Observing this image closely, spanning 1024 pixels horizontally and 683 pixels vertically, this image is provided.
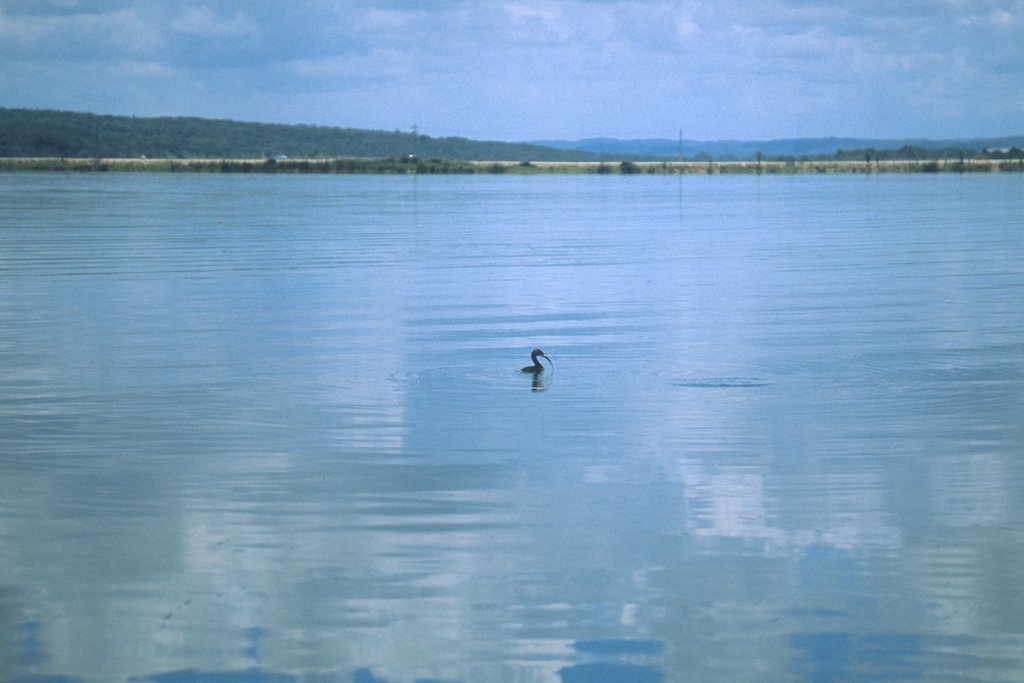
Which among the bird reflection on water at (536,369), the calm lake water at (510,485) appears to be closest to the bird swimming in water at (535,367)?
the bird reflection on water at (536,369)

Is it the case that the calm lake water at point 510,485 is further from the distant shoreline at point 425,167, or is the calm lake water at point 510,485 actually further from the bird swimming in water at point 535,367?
the distant shoreline at point 425,167

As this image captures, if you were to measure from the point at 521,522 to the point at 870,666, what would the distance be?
10.1ft

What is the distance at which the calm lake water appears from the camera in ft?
24.3

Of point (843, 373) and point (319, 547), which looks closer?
point (319, 547)

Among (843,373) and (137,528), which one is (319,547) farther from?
(843,373)

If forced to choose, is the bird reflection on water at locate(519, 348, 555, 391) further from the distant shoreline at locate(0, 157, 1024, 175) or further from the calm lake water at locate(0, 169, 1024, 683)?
the distant shoreline at locate(0, 157, 1024, 175)

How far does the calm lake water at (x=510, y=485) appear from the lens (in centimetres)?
742

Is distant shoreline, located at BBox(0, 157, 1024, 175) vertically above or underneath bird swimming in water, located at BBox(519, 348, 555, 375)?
above

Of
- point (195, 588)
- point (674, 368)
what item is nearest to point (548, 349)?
point (674, 368)

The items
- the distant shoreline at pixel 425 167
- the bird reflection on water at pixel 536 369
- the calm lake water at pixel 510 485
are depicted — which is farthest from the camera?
the distant shoreline at pixel 425 167

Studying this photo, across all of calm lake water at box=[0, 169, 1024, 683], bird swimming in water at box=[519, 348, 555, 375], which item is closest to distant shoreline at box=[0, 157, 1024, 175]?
calm lake water at box=[0, 169, 1024, 683]

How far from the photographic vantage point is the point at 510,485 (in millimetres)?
10602

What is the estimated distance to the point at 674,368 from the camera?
52.2ft

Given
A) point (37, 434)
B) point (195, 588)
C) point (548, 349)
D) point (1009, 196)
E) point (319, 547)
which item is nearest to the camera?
point (195, 588)
